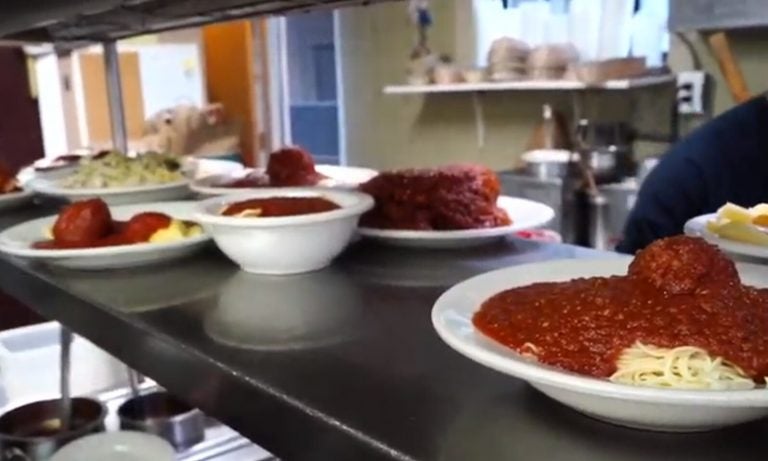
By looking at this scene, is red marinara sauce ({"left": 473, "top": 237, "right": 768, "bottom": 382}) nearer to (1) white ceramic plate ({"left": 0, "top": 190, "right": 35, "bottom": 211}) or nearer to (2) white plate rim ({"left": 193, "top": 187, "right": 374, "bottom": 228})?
(2) white plate rim ({"left": 193, "top": 187, "right": 374, "bottom": 228})

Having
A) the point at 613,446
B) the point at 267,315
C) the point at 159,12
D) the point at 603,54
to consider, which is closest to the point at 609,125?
the point at 603,54

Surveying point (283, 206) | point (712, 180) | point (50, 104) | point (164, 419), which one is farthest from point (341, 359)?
point (50, 104)

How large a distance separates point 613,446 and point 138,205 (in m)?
0.92

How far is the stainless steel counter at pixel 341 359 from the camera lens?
1.63 ft

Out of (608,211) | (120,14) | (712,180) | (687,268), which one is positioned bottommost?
(608,211)

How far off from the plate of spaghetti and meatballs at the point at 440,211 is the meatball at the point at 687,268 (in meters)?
0.40

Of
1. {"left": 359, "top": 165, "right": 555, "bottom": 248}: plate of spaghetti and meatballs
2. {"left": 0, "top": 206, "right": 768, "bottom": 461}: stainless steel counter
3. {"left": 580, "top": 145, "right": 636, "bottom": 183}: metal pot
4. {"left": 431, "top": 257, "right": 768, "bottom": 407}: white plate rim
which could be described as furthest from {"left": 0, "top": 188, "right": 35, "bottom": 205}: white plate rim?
{"left": 580, "top": 145, "right": 636, "bottom": 183}: metal pot

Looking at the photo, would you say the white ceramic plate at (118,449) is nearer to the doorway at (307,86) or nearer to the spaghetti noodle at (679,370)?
the spaghetti noodle at (679,370)

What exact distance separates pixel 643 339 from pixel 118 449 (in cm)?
103

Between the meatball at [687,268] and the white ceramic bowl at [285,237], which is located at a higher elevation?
the meatball at [687,268]

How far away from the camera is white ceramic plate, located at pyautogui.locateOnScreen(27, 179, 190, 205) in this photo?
51.2 inches

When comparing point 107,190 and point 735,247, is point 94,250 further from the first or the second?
point 735,247

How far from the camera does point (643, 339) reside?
20.6 inches

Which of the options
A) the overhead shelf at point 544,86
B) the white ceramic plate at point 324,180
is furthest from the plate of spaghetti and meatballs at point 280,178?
the overhead shelf at point 544,86
